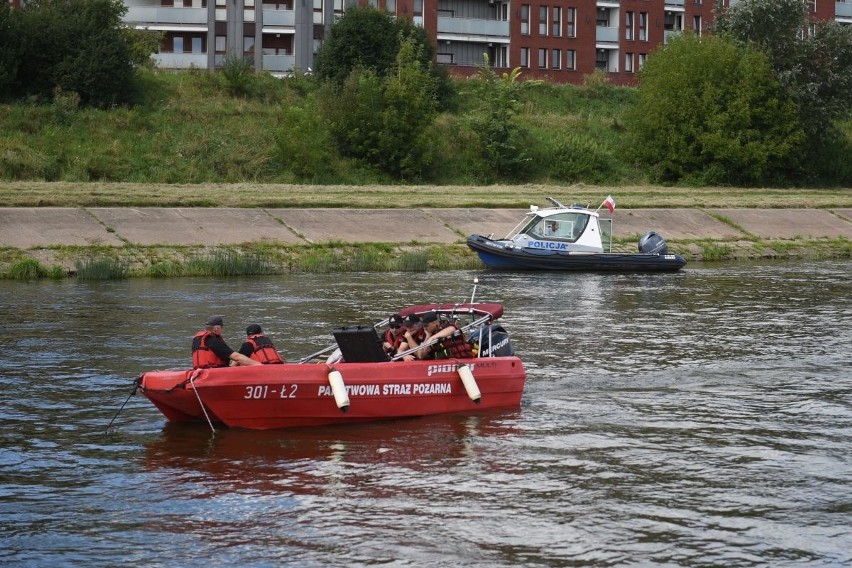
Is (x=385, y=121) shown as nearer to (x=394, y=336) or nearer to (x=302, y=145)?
(x=302, y=145)

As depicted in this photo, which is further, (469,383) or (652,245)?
(652,245)

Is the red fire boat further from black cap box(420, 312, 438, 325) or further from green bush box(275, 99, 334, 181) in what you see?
green bush box(275, 99, 334, 181)

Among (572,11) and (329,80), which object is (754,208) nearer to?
(329,80)

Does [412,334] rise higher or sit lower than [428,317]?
lower

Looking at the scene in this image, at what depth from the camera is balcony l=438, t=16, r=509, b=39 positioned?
88562 millimetres

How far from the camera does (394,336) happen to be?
62.5 feet

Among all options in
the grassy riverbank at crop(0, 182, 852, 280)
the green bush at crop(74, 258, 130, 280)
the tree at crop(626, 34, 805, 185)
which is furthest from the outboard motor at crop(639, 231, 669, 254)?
the tree at crop(626, 34, 805, 185)

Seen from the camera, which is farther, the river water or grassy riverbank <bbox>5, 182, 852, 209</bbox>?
grassy riverbank <bbox>5, 182, 852, 209</bbox>

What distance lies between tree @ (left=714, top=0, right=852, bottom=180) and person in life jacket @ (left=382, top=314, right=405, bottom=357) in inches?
2010

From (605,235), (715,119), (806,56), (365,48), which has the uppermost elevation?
(365,48)

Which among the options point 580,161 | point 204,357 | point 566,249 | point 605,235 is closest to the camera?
point 204,357

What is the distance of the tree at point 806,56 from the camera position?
6650cm

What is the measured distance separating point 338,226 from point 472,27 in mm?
49692

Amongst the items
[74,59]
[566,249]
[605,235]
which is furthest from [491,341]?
[74,59]
